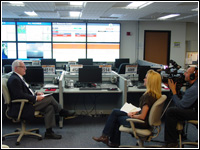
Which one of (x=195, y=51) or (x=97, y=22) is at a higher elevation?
(x=97, y=22)

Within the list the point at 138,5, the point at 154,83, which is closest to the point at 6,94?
the point at 154,83

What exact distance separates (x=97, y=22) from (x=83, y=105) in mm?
4550

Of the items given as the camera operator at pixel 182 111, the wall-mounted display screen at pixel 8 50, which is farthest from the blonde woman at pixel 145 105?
the wall-mounted display screen at pixel 8 50

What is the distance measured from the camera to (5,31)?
27.3ft

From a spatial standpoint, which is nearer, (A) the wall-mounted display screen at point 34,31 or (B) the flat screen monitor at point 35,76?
(B) the flat screen monitor at point 35,76

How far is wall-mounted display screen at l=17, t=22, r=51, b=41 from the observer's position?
8.35 metres

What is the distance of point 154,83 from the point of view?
9.11 ft

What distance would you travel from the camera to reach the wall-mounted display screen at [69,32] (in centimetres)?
841

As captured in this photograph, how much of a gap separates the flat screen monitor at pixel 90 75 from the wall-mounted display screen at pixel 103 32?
13.7 ft

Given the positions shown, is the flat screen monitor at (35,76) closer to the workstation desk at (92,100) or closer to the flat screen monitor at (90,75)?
the workstation desk at (92,100)

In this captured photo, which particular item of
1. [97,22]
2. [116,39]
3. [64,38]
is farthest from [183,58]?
[64,38]

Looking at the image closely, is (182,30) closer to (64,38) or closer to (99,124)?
(64,38)

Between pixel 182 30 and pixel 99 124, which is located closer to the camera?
pixel 99 124

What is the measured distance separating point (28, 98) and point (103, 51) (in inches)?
221
